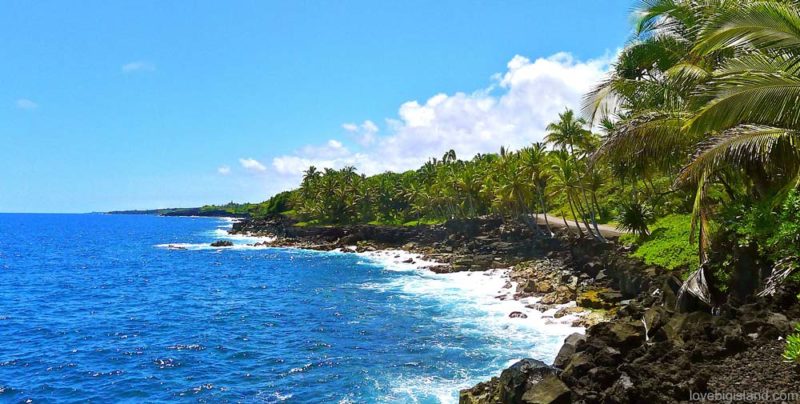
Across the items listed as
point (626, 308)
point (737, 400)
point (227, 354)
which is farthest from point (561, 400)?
point (227, 354)

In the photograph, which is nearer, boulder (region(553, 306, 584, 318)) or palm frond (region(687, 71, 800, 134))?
palm frond (region(687, 71, 800, 134))

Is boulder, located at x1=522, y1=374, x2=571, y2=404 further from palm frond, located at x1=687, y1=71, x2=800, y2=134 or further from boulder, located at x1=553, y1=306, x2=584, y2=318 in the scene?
boulder, located at x1=553, y1=306, x2=584, y2=318

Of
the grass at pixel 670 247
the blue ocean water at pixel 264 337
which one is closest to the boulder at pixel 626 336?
the blue ocean water at pixel 264 337

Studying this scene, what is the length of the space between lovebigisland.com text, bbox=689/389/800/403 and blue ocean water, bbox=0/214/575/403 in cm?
902

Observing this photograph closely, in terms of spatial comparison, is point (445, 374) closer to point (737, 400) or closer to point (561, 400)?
point (561, 400)

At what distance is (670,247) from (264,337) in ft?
76.4

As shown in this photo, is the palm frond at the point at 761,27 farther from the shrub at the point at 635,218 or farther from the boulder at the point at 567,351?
the shrub at the point at 635,218

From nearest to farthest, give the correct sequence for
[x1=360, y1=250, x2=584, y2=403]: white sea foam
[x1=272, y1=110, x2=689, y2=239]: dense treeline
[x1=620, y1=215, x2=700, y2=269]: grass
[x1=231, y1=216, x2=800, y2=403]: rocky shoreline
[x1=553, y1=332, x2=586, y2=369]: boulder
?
[x1=231, y1=216, x2=800, y2=403]: rocky shoreline
[x1=553, y1=332, x2=586, y2=369]: boulder
[x1=360, y1=250, x2=584, y2=403]: white sea foam
[x1=620, y1=215, x2=700, y2=269]: grass
[x1=272, y1=110, x2=689, y2=239]: dense treeline

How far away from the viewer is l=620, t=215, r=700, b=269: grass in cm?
2412

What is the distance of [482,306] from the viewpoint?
1275 inches

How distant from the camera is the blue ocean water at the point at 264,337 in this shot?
19.4 meters

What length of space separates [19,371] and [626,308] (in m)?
28.2

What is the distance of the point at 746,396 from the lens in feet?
30.1

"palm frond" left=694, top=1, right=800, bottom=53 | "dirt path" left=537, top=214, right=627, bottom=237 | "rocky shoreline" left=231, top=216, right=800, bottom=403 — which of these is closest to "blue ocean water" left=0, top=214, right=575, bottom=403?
"rocky shoreline" left=231, top=216, right=800, bottom=403
